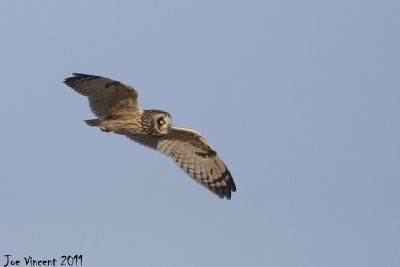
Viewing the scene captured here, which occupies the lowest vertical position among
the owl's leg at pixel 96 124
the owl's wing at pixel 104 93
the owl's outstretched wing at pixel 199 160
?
the owl's outstretched wing at pixel 199 160

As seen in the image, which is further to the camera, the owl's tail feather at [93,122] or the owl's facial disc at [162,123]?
the owl's tail feather at [93,122]

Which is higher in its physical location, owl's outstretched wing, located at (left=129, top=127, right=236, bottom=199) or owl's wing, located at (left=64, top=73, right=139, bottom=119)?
owl's wing, located at (left=64, top=73, right=139, bottom=119)

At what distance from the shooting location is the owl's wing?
10680 millimetres

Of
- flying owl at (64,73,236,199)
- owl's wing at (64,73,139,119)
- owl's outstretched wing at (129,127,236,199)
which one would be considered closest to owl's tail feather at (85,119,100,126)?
flying owl at (64,73,236,199)

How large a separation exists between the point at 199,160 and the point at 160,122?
1498 mm

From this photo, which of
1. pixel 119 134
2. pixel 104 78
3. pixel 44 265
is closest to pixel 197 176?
pixel 119 134

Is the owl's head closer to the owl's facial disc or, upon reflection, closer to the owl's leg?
the owl's facial disc

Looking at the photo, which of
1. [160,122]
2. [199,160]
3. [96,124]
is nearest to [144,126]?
[160,122]

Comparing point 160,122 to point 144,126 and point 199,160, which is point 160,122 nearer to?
point 144,126

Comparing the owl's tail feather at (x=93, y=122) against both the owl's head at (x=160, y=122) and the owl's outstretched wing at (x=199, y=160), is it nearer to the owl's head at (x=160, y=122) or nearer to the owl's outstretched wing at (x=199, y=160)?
the owl's head at (x=160, y=122)

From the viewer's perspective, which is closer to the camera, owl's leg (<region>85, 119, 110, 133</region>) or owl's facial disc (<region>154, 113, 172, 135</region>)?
owl's facial disc (<region>154, 113, 172, 135</region>)

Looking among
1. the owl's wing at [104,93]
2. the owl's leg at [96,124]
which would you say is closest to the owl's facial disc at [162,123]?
the owl's wing at [104,93]

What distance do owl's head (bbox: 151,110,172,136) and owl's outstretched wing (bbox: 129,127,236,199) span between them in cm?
94

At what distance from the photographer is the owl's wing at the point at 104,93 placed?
1068 cm
